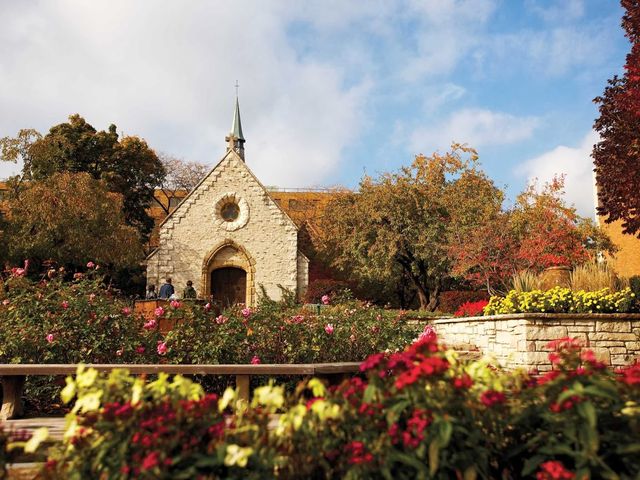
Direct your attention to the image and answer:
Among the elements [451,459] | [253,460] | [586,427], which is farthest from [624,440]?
[253,460]

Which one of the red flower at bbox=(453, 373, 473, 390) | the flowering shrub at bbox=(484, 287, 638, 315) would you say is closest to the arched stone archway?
the flowering shrub at bbox=(484, 287, 638, 315)

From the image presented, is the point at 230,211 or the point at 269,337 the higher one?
the point at 230,211

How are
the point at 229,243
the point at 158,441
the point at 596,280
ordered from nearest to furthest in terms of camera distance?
1. the point at 158,441
2. the point at 596,280
3. the point at 229,243

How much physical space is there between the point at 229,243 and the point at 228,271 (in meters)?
1.20

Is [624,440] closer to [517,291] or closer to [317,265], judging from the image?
[517,291]

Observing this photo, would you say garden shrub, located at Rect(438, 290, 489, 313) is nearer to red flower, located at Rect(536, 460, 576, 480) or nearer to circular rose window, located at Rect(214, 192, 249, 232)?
circular rose window, located at Rect(214, 192, 249, 232)

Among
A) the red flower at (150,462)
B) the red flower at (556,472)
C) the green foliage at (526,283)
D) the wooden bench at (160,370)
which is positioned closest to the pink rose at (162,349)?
the wooden bench at (160,370)

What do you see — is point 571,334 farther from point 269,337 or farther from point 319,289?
point 319,289

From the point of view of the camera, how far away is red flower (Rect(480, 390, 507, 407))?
2221 millimetres

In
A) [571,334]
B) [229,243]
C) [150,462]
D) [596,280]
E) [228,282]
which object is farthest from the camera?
[228,282]

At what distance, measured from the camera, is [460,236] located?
2173cm

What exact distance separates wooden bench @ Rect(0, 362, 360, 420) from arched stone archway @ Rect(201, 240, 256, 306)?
17166 mm

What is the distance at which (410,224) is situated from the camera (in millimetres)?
23094

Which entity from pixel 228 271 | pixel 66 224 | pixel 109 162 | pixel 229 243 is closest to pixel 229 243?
pixel 229 243
